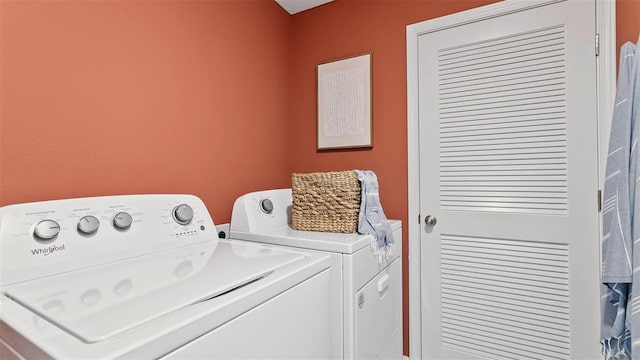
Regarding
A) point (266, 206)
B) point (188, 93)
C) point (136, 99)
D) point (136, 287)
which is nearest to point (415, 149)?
point (266, 206)

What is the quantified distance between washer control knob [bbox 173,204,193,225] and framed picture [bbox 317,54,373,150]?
3.54 feet

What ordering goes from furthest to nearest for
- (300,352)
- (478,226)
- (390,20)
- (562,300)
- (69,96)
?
(390,20) < (478,226) < (562,300) < (69,96) < (300,352)

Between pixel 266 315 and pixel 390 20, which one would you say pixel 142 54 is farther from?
pixel 390 20

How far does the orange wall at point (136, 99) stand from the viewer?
98cm

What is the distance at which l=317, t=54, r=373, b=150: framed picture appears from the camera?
6.45 feet

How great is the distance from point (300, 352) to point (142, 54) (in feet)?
4.21

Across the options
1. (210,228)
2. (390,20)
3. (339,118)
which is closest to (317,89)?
(339,118)

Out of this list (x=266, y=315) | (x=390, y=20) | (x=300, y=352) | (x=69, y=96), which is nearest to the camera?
(x=266, y=315)

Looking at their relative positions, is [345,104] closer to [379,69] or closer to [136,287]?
[379,69]

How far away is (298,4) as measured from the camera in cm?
213

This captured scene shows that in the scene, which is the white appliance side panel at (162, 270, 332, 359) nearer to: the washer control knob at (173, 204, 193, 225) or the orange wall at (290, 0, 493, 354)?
the washer control knob at (173, 204, 193, 225)

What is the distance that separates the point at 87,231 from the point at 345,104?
1.54 m

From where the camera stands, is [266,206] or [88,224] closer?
[88,224]

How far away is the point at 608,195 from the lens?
984mm
